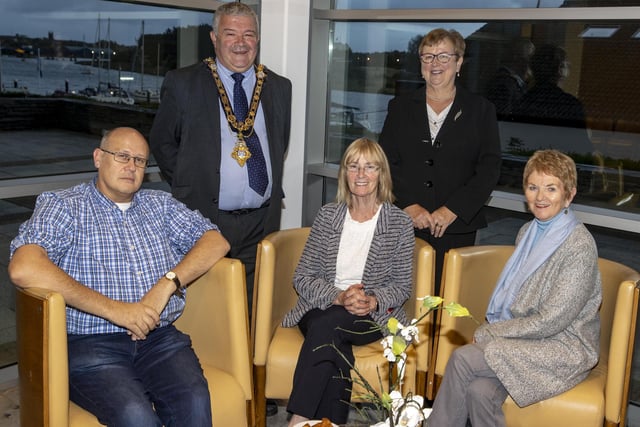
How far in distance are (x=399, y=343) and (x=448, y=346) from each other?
4.85 feet

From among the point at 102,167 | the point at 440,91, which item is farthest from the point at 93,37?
the point at 440,91

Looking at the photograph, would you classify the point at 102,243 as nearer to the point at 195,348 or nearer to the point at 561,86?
the point at 195,348

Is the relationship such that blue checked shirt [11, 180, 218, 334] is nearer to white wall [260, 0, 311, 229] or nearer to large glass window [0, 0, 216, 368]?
large glass window [0, 0, 216, 368]

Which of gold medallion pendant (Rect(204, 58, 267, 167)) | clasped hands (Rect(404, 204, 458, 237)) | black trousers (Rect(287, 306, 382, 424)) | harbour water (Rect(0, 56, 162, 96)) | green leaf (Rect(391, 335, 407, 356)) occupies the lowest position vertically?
black trousers (Rect(287, 306, 382, 424))

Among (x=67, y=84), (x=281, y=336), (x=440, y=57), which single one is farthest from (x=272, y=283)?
(x=67, y=84)

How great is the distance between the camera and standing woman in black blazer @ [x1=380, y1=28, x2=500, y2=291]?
3.53 meters

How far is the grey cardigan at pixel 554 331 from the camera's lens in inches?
110

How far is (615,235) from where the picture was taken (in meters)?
3.81

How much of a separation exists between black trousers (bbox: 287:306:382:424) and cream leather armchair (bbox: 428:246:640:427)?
43 centimetres

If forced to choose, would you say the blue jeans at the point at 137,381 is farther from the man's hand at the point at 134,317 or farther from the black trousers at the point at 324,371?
the black trousers at the point at 324,371

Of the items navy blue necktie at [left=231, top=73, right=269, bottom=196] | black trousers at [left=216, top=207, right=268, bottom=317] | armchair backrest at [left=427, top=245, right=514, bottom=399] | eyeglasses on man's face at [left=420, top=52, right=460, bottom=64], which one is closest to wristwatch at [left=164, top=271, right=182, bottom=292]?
black trousers at [left=216, top=207, right=268, bottom=317]

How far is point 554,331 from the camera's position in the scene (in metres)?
2.84

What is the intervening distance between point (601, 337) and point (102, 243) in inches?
82.5

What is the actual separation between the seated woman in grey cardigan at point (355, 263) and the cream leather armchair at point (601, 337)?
218 millimetres
